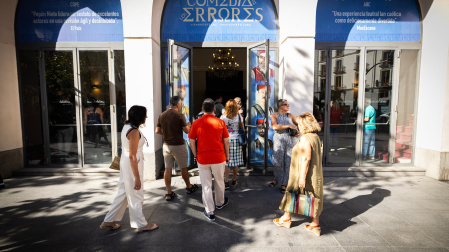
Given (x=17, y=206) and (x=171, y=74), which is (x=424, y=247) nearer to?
(x=171, y=74)

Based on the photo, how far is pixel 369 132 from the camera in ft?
21.6

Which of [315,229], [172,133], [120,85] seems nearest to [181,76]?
[120,85]

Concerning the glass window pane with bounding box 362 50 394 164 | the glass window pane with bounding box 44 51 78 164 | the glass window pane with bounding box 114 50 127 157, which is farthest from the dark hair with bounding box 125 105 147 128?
the glass window pane with bounding box 362 50 394 164

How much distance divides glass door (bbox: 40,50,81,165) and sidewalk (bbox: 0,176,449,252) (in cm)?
110

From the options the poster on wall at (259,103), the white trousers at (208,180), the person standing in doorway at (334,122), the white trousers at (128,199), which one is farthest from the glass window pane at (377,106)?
the white trousers at (128,199)

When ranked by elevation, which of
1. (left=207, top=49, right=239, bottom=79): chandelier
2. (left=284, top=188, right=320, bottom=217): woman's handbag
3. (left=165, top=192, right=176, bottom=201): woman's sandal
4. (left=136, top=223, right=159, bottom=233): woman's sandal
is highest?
(left=207, top=49, right=239, bottom=79): chandelier

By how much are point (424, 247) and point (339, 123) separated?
382 cm

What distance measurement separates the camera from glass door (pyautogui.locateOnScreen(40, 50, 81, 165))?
634cm

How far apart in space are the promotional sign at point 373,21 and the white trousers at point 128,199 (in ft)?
17.9

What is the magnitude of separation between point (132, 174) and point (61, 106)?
4387 mm

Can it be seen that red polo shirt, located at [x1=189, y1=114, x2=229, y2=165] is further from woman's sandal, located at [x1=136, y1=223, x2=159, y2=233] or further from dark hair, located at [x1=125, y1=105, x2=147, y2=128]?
woman's sandal, located at [x1=136, y1=223, x2=159, y2=233]

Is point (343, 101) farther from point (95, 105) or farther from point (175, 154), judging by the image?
point (95, 105)

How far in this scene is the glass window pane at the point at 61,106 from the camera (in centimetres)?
635

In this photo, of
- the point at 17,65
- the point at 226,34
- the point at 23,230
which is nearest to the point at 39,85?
the point at 17,65
